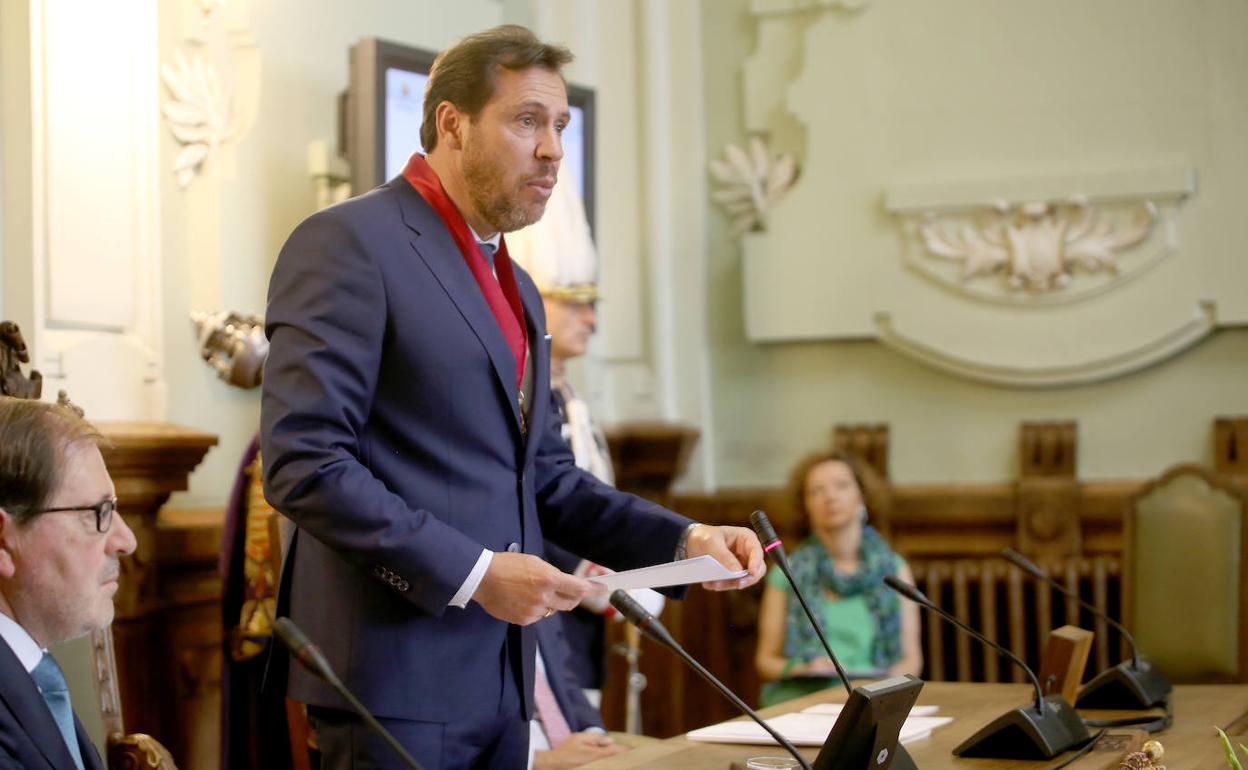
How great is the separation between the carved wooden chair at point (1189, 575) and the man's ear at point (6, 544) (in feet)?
10.2

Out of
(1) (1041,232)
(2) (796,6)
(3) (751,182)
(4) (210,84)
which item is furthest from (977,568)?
(4) (210,84)

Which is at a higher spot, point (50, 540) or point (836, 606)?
point (50, 540)

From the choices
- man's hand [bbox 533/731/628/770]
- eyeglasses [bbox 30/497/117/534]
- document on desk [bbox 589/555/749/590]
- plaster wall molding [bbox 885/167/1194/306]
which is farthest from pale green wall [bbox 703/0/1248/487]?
eyeglasses [bbox 30/497/117/534]

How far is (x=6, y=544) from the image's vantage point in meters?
1.71

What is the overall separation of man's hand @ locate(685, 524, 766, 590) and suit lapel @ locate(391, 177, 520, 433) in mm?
321

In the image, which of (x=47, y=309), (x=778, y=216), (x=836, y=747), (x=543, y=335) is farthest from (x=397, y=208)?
(x=778, y=216)

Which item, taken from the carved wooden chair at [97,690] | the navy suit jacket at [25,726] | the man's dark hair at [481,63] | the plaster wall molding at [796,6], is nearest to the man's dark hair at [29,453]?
the navy suit jacket at [25,726]

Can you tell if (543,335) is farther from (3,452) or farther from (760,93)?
(760,93)

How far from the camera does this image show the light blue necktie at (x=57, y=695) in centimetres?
173

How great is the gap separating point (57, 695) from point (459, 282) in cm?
76

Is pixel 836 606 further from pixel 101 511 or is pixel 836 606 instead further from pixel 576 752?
pixel 101 511

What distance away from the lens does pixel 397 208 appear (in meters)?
2.13

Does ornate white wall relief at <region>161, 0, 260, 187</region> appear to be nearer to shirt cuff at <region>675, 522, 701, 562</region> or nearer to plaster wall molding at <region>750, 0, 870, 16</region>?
shirt cuff at <region>675, 522, 701, 562</region>

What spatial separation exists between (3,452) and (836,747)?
3.57ft
